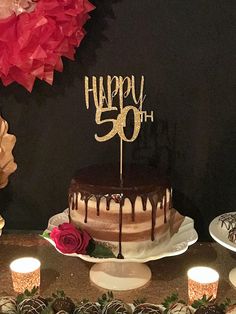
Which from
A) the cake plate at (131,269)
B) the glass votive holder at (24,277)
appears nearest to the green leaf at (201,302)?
the cake plate at (131,269)

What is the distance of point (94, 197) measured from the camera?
1.25 m

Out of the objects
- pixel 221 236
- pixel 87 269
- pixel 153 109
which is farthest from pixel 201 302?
pixel 153 109

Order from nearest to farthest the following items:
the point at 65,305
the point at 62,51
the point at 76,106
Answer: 1. the point at 65,305
2. the point at 62,51
3. the point at 76,106

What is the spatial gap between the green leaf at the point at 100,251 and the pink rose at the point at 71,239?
0.02m

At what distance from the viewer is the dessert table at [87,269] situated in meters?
1.32

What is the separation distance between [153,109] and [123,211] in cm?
37

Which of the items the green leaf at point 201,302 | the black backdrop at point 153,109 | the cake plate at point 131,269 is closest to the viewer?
the green leaf at point 201,302

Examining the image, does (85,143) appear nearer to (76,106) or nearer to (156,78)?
(76,106)

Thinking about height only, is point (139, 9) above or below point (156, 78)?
above

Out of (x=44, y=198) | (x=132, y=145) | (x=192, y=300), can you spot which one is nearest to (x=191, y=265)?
(x=192, y=300)

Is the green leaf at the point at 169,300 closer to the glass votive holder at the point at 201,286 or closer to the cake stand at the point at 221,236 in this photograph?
the glass votive holder at the point at 201,286

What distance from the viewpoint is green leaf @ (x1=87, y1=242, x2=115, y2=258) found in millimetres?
1255

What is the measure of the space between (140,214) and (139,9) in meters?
0.56

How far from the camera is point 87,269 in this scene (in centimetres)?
144
